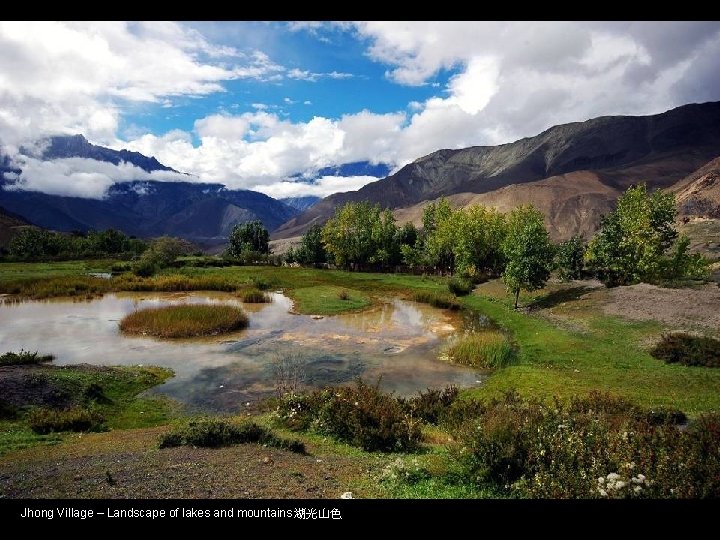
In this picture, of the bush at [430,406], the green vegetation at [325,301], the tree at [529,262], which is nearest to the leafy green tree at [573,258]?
the tree at [529,262]

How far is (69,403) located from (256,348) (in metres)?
13.8

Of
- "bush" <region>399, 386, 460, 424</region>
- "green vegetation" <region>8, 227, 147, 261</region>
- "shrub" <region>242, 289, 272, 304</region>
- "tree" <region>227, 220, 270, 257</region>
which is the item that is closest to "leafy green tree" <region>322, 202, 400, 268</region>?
"tree" <region>227, 220, 270, 257</region>

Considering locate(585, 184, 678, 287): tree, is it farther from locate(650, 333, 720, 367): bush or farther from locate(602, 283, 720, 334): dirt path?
locate(650, 333, 720, 367): bush

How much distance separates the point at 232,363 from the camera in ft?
94.9

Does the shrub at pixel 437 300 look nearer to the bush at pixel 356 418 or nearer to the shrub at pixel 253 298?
the shrub at pixel 253 298

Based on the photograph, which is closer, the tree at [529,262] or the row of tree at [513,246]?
the row of tree at [513,246]

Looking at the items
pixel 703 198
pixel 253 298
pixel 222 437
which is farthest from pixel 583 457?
pixel 703 198

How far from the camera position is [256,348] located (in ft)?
108

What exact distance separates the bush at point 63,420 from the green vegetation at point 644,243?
49306 mm

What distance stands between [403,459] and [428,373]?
15098 millimetres

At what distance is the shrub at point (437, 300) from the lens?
54.4 m

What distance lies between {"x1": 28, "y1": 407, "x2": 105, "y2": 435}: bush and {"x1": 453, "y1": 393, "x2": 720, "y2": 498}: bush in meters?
14.6
